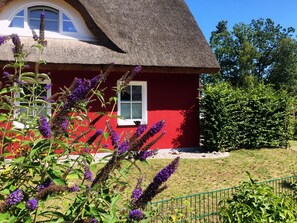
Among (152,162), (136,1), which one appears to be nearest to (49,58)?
(152,162)

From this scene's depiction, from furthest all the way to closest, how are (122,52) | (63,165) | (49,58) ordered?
(122,52) → (49,58) → (63,165)

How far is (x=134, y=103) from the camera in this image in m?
10.4

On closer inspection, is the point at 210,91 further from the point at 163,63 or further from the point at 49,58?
the point at 49,58

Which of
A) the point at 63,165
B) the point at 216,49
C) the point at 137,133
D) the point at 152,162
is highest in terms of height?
the point at 216,49

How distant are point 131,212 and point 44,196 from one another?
46cm

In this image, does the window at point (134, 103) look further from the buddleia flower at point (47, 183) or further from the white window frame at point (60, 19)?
the buddleia flower at point (47, 183)

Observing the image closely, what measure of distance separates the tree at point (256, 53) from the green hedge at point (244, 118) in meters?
30.8

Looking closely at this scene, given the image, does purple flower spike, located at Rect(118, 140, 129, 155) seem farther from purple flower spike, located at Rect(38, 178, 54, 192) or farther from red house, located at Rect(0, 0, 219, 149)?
red house, located at Rect(0, 0, 219, 149)

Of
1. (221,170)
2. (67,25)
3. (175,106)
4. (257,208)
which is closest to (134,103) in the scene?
(175,106)

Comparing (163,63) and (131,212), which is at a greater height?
(163,63)

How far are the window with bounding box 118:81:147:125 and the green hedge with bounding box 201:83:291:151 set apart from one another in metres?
2.00

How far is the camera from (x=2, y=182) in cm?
202

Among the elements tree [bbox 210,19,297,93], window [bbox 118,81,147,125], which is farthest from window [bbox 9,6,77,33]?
tree [bbox 210,19,297,93]

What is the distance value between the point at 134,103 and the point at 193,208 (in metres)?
5.38
